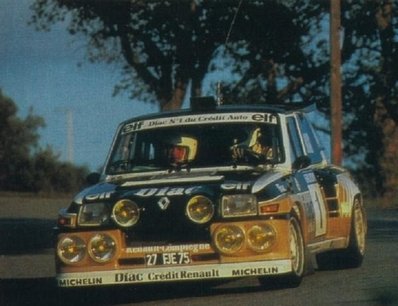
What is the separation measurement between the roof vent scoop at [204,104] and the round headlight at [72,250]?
2650 mm

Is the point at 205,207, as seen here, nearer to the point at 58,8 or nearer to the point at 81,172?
the point at 58,8

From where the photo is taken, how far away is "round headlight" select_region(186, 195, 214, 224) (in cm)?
1324

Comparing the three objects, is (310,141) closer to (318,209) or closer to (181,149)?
(318,209)

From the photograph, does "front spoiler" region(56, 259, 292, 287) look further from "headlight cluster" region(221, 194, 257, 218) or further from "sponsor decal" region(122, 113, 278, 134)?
"sponsor decal" region(122, 113, 278, 134)

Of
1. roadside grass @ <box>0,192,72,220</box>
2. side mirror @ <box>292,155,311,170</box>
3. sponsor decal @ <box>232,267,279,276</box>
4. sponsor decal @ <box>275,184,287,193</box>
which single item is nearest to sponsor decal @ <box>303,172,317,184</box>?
side mirror @ <box>292,155,311,170</box>

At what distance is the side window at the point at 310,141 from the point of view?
16.1 meters

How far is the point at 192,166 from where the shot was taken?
14773 mm

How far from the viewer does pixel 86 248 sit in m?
13.4

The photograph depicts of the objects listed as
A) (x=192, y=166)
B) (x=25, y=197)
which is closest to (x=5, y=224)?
(x=25, y=197)

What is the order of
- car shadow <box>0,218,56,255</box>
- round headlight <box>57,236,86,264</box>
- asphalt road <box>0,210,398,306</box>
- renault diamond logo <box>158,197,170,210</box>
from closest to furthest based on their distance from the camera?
asphalt road <box>0,210,398,306</box> → renault diamond logo <box>158,197,170,210</box> → round headlight <box>57,236,86,264</box> → car shadow <box>0,218,56,255</box>

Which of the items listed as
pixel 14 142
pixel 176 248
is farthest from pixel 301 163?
pixel 14 142

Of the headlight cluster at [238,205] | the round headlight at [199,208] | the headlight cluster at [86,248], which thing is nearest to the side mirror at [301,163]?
the headlight cluster at [238,205]

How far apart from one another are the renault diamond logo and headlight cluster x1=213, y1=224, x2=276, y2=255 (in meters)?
0.51

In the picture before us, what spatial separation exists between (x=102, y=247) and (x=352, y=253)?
398 centimetres
